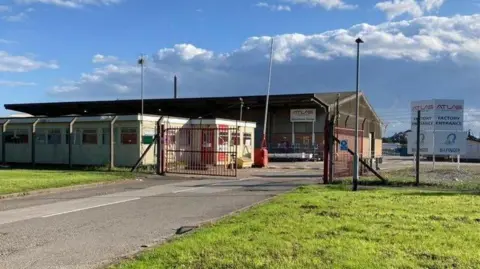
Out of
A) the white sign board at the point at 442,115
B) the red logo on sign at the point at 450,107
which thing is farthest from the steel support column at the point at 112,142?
the red logo on sign at the point at 450,107

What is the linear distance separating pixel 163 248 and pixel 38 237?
3103mm

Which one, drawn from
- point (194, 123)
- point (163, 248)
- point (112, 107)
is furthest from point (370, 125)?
point (163, 248)

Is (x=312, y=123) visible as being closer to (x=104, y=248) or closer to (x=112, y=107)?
(x=112, y=107)

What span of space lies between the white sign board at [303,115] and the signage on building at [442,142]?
27.9 metres

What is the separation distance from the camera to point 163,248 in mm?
7668

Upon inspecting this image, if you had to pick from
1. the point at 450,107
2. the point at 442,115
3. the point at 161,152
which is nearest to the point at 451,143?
the point at 442,115

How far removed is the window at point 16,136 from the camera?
33469 millimetres

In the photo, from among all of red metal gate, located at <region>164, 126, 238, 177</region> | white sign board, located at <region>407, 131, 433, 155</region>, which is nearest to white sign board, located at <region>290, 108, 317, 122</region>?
red metal gate, located at <region>164, 126, 238, 177</region>

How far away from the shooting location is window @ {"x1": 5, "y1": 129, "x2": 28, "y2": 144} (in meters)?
33.5

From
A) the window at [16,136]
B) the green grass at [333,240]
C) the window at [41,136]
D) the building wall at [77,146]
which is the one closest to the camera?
the green grass at [333,240]

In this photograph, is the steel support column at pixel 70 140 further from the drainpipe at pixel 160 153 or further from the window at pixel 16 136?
the drainpipe at pixel 160 153

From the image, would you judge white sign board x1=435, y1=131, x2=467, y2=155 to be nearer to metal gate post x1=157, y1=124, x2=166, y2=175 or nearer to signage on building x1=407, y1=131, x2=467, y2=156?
signage on building x1=407, y1=131, x2=467, y2=156

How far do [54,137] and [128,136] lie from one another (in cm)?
556

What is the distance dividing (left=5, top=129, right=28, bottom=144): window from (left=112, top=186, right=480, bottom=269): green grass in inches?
1018
